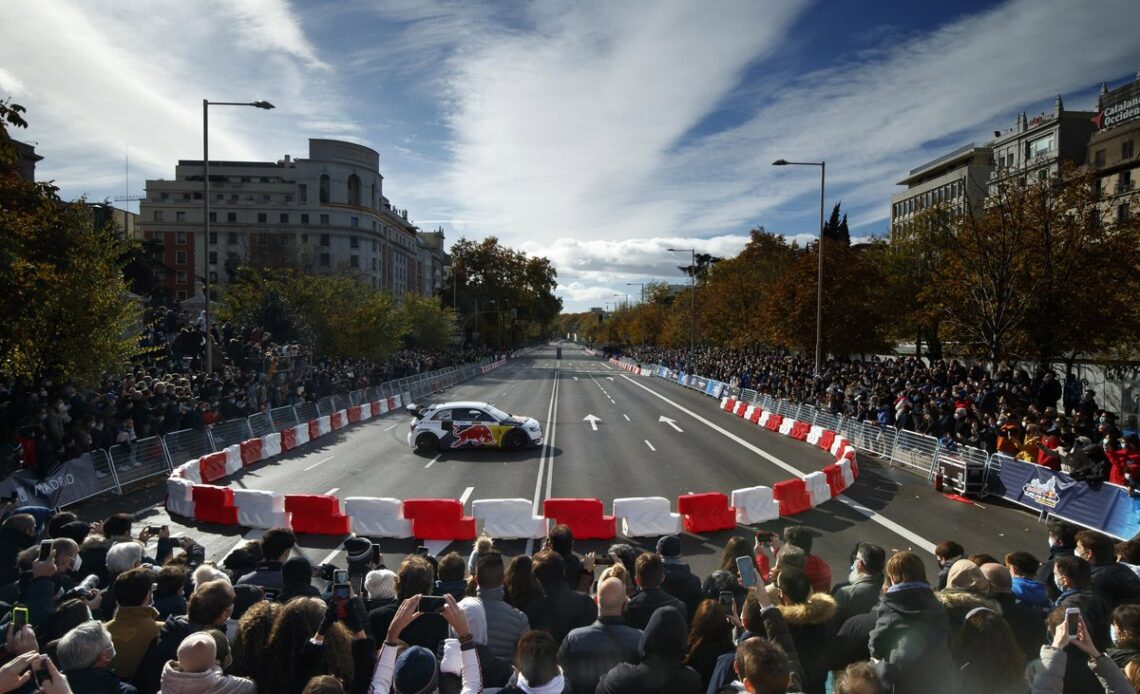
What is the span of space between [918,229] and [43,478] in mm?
43685

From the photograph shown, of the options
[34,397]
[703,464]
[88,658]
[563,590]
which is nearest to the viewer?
[88,658]

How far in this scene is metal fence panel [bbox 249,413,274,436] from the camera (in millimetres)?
20438

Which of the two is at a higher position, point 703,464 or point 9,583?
point 9,583

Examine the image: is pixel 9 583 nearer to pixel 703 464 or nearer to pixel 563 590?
pixel 563 590

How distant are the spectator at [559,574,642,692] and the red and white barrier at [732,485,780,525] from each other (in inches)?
338

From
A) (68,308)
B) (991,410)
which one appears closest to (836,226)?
(991,410)

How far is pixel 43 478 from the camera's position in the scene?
40.3 ft

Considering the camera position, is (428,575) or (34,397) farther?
(34,397)

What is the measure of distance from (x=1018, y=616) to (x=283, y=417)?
2190 cm

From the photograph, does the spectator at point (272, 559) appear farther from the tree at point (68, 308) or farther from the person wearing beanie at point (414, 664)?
the tree at point (68, 308)

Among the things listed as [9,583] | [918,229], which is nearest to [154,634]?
[9,583]

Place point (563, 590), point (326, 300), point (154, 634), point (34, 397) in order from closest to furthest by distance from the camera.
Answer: point (154, 634), point (563, 590), point (34, 397), point (326, 300)

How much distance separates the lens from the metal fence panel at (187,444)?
16.1 meters

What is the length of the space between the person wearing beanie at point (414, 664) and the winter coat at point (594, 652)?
0.61m
